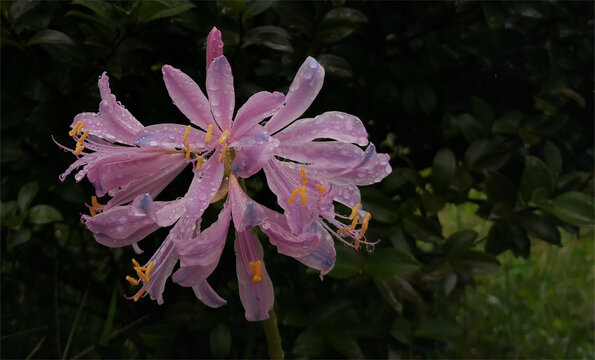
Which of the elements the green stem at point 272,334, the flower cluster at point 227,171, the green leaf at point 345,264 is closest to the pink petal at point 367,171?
the flower cluster at point 227,171

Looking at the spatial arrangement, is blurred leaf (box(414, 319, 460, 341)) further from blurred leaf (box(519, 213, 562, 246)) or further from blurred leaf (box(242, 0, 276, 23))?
blurred leaf (box(242, 0, 276, 23))

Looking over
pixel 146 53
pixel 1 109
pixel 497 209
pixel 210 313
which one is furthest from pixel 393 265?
pixel 1 109

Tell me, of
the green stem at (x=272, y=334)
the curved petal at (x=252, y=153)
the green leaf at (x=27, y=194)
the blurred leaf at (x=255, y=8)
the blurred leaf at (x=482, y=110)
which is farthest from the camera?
the blurred leaf at (x=482, y=110)


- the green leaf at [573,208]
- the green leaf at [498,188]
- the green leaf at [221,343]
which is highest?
the green leaf at [573,208]

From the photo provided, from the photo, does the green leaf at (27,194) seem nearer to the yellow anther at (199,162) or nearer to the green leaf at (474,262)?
the yellow anther at (199,162)

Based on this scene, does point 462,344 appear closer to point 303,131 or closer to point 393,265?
point 393,265

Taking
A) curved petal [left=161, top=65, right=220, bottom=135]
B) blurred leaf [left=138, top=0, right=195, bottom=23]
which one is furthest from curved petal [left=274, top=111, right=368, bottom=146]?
blurred leaf [left=138, top=0, right=195, bottom=23]

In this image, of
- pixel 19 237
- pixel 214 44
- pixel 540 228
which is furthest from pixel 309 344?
pixel 214 44
